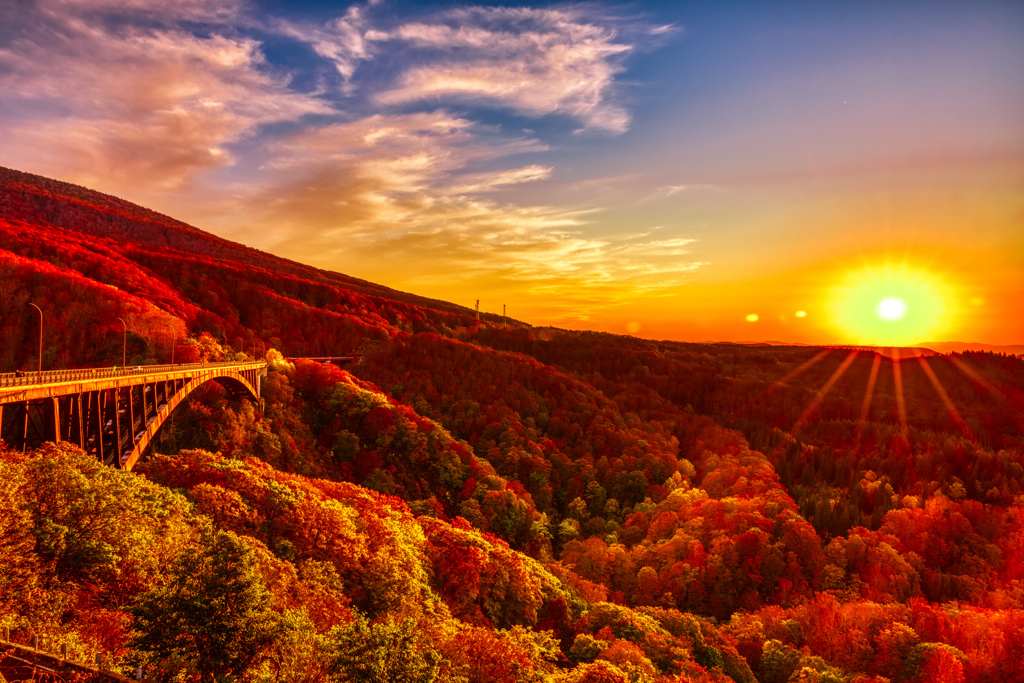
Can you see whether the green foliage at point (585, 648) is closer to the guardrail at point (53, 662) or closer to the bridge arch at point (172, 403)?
the guardrail at point (53, 662)

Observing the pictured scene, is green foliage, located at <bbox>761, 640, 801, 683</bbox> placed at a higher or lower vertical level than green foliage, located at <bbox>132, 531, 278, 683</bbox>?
lower

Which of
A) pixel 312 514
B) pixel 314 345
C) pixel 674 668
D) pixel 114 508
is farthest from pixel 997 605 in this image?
pixel 314 345

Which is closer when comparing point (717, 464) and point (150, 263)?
point (717, 464)

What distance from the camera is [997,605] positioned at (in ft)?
268

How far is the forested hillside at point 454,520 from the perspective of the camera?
22203 millimetres

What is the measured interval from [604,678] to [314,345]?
120 metres

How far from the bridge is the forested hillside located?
3.04 meters

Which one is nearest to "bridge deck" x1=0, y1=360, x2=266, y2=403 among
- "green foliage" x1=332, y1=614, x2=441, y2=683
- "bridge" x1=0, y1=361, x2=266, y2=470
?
"bridge" x1=0, y1=361, x2=266, y2=470

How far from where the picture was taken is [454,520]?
201ft

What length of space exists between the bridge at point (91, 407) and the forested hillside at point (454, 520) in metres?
3.04

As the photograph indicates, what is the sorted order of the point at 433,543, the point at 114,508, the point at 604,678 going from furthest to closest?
the point at 433,543 < the point at 604,678 < the point at 114,508

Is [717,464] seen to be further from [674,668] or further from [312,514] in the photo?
[312,514]

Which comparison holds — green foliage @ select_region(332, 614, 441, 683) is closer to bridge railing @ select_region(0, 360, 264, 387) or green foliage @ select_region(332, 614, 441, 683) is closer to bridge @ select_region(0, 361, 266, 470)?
bridge @ select_region(0, 361, 266, 470)

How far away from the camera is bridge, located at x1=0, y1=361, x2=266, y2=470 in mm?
26953
